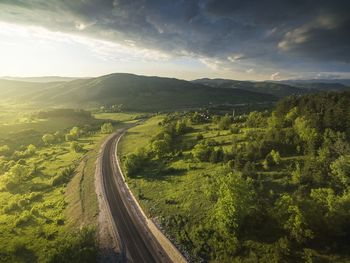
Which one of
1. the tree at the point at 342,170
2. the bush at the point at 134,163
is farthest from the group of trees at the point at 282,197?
the bush at the point at 134,163

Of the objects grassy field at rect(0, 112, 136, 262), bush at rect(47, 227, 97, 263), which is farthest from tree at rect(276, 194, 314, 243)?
grassy field at rect(0, 112, 136, 262)

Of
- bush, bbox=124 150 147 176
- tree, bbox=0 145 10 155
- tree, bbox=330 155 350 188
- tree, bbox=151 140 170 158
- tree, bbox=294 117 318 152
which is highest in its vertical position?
tree, bbox=294 117 318 152

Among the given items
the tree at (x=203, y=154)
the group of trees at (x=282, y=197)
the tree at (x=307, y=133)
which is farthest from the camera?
the tree at (x=203, y=154)

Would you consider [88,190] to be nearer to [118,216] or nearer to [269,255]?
[118,216]

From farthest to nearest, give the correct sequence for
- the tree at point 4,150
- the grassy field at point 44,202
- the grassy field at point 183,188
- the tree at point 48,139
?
the tree at point 48,139
the tree at point 4,150
the grassy field at point 183,188
the grassy field at point 44,202

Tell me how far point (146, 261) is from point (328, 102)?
295ft

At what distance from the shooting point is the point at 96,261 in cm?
4669

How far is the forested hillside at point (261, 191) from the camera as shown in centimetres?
4369

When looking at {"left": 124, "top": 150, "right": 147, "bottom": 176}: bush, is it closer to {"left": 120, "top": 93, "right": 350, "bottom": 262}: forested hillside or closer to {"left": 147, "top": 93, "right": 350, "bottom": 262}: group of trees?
{"left": 120, "top": 93, "right": 350, "bottom": 262}: forested hillside

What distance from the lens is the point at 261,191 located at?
59.3 metres

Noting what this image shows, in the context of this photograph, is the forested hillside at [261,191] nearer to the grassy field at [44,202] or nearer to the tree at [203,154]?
the tree at [203,154]

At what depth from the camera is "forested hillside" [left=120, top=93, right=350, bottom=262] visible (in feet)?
143

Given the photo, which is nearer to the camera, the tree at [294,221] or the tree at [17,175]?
the tree at [294,221]

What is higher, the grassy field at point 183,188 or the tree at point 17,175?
the grassy field at point 183,188
